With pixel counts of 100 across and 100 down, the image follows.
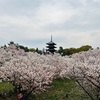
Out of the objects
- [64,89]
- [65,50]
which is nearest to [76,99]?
[64,89]

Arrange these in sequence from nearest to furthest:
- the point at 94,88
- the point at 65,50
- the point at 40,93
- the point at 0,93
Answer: the point at 94,88
the point at 0,93
the point at 40,93
the point at 65,50

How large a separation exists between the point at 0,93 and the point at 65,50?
34.9 meters

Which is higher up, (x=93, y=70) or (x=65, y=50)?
(x=65, y=50)

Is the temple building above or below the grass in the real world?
above

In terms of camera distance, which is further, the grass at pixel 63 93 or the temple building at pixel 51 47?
the temple building at pixel 51 47

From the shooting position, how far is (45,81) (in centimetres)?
2392

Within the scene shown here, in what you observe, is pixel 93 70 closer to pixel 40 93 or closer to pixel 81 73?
pixel 81 73

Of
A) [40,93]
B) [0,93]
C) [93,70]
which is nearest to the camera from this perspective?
[93,70]

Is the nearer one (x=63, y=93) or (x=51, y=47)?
(x=63, y=93)

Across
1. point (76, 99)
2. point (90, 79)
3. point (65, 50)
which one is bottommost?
point (76, 99)

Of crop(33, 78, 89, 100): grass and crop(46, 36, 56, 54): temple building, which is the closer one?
crop(33, 78, 89, 100): grass

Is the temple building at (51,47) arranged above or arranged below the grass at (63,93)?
above

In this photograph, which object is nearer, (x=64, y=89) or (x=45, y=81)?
(x=45, y=81)

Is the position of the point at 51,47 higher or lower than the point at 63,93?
higher
